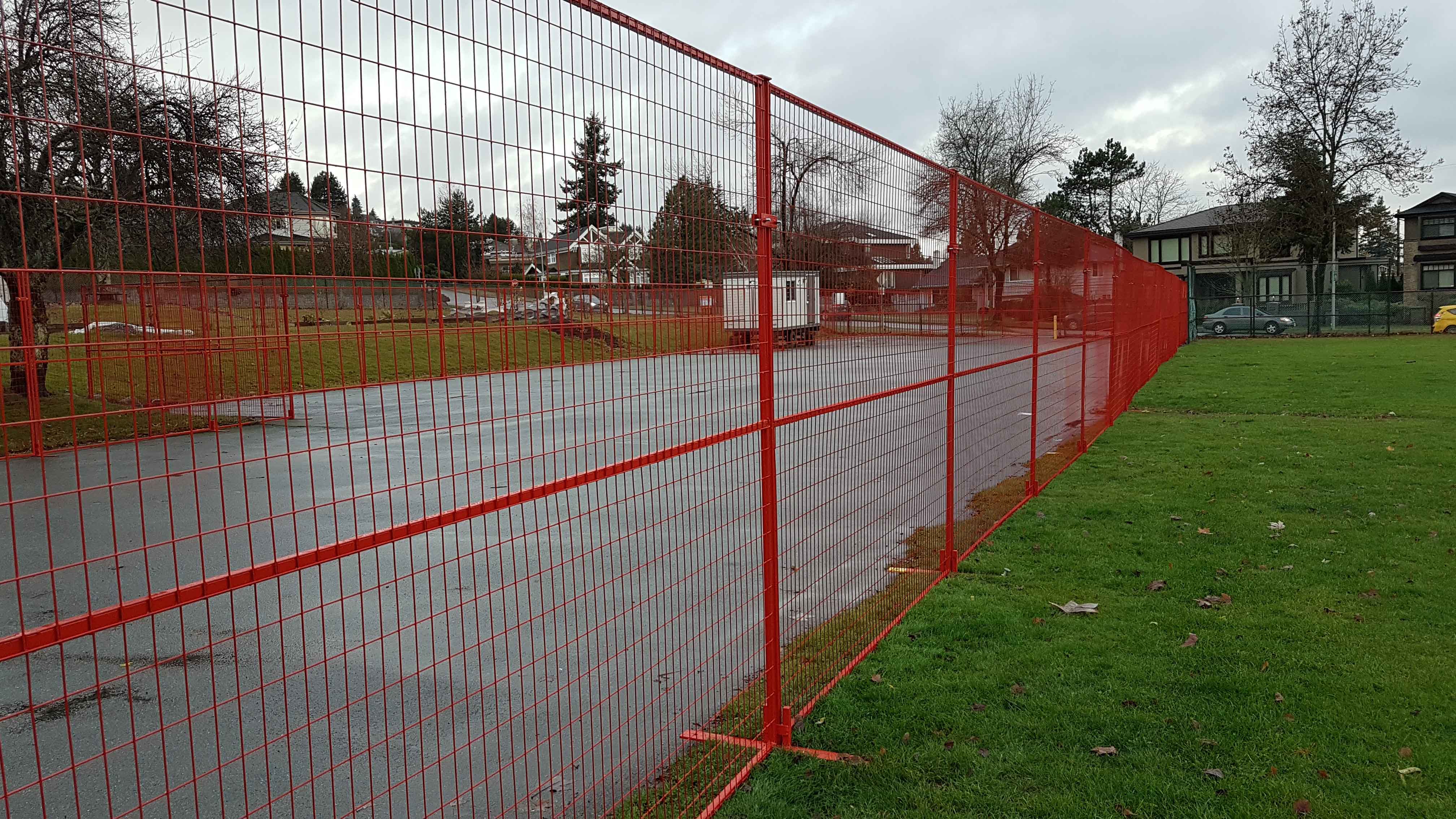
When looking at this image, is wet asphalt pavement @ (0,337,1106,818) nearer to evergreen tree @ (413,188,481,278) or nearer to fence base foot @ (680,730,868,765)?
fence base foot @ (680,730,868,765)

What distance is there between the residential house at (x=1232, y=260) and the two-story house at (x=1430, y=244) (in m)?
1.13

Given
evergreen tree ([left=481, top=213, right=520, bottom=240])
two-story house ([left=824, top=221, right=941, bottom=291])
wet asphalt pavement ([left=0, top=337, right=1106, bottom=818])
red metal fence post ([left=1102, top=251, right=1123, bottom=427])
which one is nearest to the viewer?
evergreen tree ([left=481, top=213, right=520, bottom=240])

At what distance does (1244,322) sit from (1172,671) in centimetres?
4012

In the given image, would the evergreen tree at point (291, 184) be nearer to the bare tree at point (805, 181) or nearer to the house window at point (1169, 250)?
the bare tree at point (805, 181)

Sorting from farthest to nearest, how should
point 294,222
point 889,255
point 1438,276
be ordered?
point 1438,276 → point 889,255 → point 294,222

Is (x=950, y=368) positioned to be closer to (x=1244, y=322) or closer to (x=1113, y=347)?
(x=1113, y=347)

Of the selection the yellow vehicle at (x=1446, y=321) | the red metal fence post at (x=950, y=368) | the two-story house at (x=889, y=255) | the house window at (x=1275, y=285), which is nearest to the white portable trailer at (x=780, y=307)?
the two-story house at (x=889, y=255)

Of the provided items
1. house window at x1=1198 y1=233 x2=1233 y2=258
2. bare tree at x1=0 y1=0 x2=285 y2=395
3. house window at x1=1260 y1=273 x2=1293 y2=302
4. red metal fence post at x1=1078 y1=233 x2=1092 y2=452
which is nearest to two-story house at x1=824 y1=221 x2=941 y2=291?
bare tree at x1=0 y1=0 x2=285 y2=395

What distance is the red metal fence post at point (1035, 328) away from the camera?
327 inches

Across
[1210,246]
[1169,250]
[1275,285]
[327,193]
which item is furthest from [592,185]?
[1169,250]

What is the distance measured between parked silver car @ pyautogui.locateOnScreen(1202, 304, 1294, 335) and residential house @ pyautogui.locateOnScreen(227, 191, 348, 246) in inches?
1654

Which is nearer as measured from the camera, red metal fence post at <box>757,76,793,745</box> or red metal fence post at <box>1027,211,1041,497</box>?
red metal fence post at <box>757,76,793,745</box>

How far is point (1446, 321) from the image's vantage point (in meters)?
34.3

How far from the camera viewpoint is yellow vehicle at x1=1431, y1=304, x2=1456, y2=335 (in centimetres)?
3419
